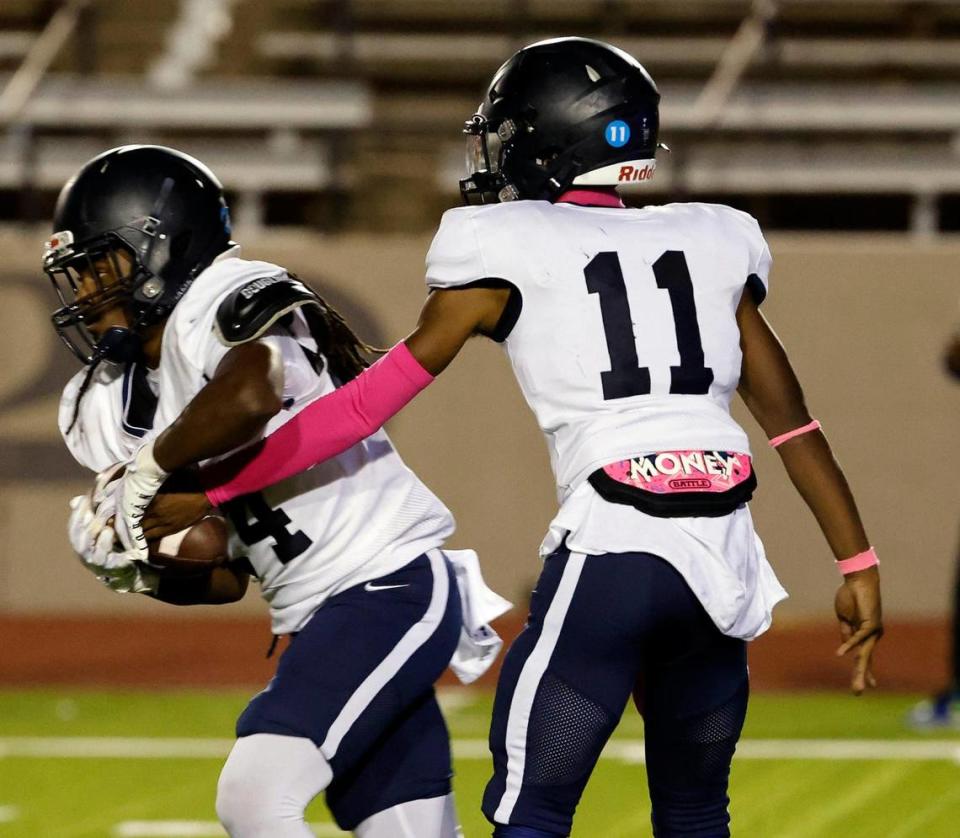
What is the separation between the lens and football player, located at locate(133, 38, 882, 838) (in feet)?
8.63

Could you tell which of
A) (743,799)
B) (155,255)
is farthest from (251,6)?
(155,255)

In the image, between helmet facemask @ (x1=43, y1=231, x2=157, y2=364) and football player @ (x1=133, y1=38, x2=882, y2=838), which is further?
helmet facemask @ (x1=43, y1=231, x2=157, y2=364)

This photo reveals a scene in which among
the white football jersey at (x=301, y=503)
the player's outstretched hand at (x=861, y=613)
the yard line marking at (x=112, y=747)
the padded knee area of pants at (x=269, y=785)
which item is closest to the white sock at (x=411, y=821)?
the padded knee area of pants at (x=269, y=785)

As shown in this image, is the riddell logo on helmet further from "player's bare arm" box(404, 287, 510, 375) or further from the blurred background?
the blurred background

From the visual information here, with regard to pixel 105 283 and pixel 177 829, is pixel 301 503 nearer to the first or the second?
pixel 105 283

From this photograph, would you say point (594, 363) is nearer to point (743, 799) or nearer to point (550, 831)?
point (550, 831)

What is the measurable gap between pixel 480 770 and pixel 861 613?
3.01 meters

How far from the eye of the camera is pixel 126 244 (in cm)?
298

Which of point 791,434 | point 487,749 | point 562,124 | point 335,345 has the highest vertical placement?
point 562,124

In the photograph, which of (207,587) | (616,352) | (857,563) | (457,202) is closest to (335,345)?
(207,587)

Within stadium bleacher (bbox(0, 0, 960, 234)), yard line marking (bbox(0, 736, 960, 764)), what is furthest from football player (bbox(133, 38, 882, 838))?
stadium bleacher (bbox(0, 0, 960, 234))

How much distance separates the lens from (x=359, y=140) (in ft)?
36.6

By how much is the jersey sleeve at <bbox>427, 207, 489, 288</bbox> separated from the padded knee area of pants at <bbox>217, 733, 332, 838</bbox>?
2.61 feet

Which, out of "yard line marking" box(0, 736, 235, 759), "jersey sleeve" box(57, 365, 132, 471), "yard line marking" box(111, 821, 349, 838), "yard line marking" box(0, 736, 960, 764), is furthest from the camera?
"yard line marking" box(0, 736, 235, 759)
